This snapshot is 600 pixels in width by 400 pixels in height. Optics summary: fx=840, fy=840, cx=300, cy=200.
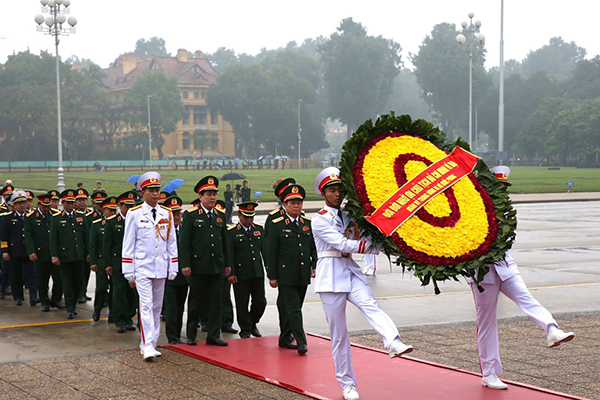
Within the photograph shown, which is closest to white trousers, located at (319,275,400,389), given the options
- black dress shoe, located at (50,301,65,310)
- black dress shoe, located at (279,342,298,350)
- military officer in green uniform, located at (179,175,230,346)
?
black dress shoe, located at (279,342,298,350)

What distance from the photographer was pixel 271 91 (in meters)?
111

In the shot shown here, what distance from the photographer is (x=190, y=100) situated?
404 ft

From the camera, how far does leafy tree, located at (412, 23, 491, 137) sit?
115875mm

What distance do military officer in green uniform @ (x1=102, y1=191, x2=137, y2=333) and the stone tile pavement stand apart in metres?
1.44

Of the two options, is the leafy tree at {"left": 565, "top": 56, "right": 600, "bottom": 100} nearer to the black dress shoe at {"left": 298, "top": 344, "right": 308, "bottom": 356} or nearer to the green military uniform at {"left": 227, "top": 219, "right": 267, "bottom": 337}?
the green military uniform at {"left": 227, "top": 219, "right": 267, "bottom": 337}

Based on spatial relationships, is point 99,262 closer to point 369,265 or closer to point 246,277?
point 246,277

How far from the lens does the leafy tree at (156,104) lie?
10106 centimetres

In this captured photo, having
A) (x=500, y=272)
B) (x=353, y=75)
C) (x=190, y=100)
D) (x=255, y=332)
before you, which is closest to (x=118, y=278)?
(x=255, y=332)

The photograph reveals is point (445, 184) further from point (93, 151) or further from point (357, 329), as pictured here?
point (93, 151)

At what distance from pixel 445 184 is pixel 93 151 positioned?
96.8 m

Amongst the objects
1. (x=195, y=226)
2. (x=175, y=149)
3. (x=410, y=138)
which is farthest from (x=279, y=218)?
(x=175, y=149)

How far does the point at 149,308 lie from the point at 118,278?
1772 mm

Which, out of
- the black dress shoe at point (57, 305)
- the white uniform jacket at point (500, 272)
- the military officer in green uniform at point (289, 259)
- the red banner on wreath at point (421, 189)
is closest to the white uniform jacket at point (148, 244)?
the military officer in green uniform at point (289, 259)

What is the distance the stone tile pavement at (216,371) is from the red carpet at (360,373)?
23 cm
